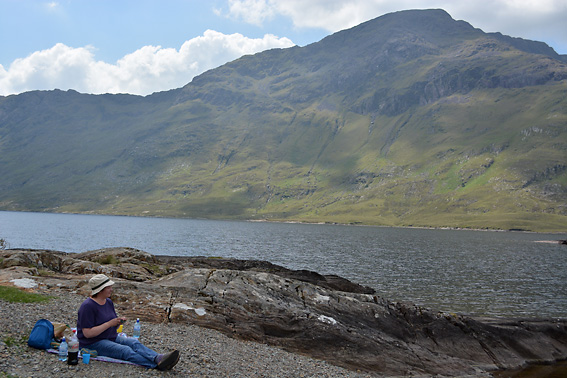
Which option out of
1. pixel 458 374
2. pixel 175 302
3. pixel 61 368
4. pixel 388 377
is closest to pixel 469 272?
pixel 458 374

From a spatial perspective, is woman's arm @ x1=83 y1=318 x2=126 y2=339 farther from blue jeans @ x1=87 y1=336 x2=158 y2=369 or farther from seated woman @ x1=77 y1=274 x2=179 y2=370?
blue jeans @ x1=87 y1=336 x2=158 y2=369

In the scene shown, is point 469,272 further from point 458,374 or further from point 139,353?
point 139,353

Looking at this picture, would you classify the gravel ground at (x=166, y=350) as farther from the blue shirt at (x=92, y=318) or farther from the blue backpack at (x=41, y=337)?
the blue shirt at (x=92, y=318)

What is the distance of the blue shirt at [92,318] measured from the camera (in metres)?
14.2

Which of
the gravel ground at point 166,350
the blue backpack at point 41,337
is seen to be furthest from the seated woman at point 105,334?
the blue backpack at point 41,337

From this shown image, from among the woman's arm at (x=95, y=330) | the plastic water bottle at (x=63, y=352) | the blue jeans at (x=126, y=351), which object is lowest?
the blue jeans at (x=126, y=351)

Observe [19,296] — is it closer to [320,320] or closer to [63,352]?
[63,352]

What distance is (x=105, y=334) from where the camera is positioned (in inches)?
579

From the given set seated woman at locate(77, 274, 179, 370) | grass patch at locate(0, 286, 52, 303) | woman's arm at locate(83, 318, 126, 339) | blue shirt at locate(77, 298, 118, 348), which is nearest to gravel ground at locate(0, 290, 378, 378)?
seated woman at locate(77, 274, 179, 370)


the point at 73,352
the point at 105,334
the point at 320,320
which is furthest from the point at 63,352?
the point at 320,320

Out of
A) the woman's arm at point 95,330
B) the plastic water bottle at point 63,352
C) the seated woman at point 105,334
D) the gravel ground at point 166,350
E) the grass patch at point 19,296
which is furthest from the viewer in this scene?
the grass patch at point 19,296

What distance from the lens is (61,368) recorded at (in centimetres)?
1316

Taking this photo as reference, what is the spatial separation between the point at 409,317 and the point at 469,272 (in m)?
49.1

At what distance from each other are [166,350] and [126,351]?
3389mm
